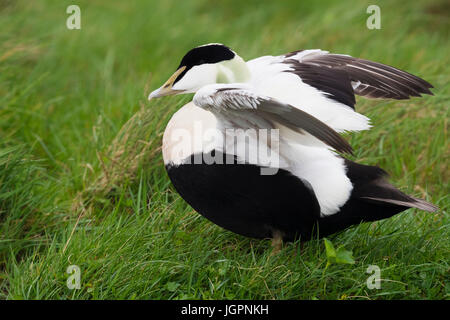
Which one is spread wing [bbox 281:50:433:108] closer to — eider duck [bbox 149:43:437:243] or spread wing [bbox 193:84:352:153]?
eider duck [bbox 149:43:437:243]

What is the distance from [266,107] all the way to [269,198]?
19.3 inches

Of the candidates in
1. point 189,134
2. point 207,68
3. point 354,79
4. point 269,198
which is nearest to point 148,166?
point 189,134

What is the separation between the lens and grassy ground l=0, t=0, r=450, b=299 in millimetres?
2498

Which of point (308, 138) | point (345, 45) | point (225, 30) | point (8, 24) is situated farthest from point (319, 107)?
point (225, 30)

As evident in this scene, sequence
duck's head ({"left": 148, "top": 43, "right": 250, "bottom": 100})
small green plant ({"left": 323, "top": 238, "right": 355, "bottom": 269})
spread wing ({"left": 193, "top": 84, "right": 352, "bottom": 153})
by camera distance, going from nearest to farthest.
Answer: spread wing ({"left": 193, "top": 84, "right": 352, "bottom": 153}) < small green plant ({"left": 323, "top": 238, "right": 355, "bottom": 269}) < duck's head ({"left": 148, "top": 43, "right": 250, "bottom": 100})

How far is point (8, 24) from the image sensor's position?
4.37 m

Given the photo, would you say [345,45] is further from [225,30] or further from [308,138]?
[308,138]

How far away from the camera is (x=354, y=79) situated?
277 cm

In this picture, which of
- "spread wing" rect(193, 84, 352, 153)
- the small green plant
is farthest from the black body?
"spread wing" rect(193, 84, 352, 153)

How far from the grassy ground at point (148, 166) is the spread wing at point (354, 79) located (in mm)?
636

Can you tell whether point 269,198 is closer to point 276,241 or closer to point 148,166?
point 276,241

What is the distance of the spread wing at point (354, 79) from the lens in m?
2.62

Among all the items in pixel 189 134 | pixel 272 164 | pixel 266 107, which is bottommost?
pixel 272 164
